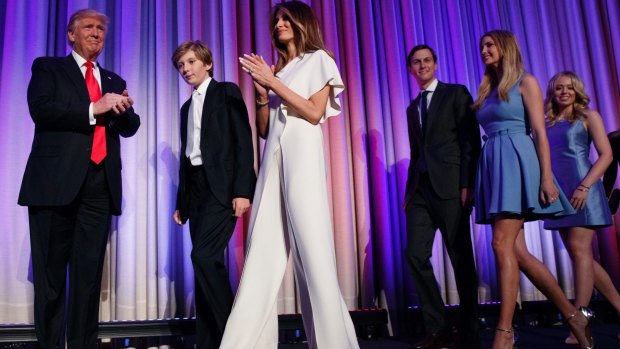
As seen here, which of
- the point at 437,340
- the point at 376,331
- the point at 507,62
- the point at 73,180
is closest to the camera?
the point at 73,180

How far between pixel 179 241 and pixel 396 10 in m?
2.31

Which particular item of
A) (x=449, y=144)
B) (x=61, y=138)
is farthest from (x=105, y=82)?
(x=449, y=144)

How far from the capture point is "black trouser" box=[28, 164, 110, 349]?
2205 millimetres

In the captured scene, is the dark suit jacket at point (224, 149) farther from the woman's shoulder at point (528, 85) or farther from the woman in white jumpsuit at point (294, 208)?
the woman's shoulder at point (528, 85)

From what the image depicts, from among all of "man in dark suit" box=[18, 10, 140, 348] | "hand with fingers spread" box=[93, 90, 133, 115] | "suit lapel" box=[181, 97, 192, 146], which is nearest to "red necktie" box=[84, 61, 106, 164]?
"man in dark suit" box=[18, 10, 140, 348]

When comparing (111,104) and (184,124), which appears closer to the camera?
(111,104)

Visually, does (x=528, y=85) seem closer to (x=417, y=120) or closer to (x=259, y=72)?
(x=417, y=120)

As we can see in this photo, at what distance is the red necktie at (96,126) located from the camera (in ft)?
7.59

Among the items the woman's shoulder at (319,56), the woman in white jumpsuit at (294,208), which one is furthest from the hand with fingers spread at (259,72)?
the woman's shoulder at (319,56)

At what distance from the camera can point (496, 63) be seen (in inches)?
100

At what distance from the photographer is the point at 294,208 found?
1.93 m

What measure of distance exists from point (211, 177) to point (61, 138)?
25.5 inches

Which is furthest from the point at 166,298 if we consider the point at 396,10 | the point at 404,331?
the point at 396,10

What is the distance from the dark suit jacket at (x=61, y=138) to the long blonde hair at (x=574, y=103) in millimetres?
2355
